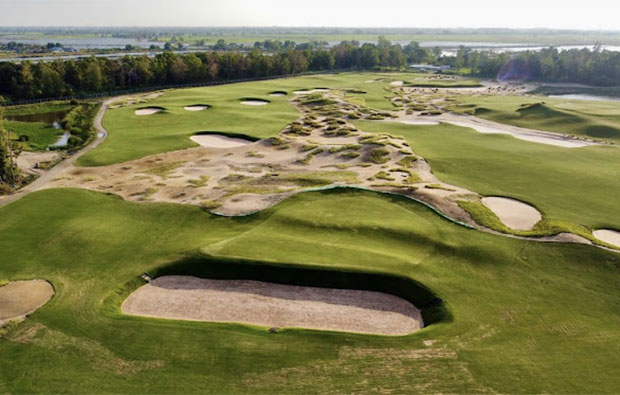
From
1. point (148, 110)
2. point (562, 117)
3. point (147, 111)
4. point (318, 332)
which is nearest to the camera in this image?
point (318, 332)

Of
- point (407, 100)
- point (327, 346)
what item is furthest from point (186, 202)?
point (407, 100)

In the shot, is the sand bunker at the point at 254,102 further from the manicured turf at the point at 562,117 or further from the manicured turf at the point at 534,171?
the manicured turf at the point at 562,117

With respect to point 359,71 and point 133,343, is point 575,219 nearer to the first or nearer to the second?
point 133,343

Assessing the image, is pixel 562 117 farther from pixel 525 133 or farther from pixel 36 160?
pixel 36 160

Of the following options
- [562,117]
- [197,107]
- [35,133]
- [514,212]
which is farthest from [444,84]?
[35,133]

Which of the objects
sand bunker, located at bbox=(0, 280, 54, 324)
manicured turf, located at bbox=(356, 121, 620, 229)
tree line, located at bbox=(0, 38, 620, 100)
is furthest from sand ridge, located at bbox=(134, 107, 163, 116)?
sand bunker, located at bbox=(0, 280, 54, 324)

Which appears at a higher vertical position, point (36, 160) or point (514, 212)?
point (514, 212)

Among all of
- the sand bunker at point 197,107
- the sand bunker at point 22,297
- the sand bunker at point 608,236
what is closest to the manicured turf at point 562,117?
the sand bunker at point 608,236
